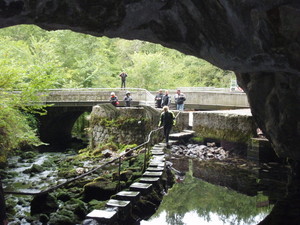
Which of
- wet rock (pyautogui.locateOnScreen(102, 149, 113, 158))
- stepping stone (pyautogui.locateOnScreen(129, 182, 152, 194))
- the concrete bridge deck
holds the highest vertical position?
the concrete bridge deck

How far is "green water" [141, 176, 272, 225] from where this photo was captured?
8.12 metres

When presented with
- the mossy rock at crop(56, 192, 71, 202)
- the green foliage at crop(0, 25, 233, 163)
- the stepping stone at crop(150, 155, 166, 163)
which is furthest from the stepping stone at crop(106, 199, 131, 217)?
the green foliage at crop(0, 25, 233, 163)

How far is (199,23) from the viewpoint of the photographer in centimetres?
738

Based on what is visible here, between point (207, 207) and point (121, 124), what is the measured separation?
13.1m

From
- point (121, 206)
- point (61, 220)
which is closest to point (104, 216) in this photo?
point (121, 206)

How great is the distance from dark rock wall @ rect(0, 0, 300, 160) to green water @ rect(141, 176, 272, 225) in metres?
3.35

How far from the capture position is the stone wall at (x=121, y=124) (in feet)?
68.2

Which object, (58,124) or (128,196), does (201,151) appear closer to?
(128,196)

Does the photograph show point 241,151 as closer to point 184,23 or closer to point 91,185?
point 91,185

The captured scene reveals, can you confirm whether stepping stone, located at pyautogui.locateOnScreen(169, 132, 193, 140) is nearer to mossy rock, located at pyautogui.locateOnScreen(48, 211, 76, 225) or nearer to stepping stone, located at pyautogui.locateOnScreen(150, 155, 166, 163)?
stepping stone, located at pyautogui.locateOnScreen(150, 155, 166, 163)

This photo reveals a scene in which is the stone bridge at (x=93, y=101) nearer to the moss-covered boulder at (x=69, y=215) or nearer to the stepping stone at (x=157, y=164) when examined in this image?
the stepping stone at (x=157, y=164)

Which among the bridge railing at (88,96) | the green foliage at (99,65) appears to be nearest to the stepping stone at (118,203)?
the bridge railing at (88,96)

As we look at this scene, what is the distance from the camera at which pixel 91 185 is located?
10094 millimetres

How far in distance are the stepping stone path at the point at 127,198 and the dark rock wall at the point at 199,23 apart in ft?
11.3
